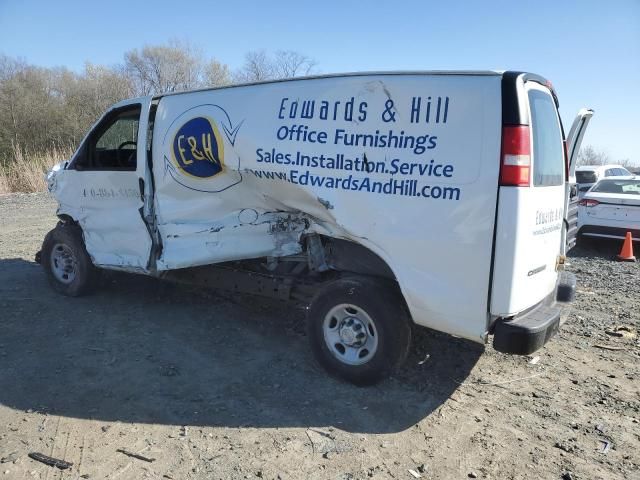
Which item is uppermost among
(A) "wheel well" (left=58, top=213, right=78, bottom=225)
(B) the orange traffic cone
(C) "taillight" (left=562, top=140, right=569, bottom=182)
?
(C) "taillight" (left=562, top=140, right=569, bottom=182)

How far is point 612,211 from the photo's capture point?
9219mm

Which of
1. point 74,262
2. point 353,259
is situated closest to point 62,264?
point 74,262

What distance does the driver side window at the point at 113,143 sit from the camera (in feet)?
18.1

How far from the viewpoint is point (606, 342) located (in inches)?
194

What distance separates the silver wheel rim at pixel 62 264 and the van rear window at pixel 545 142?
5.25m

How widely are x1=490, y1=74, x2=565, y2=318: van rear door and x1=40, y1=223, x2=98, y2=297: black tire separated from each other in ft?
15.3

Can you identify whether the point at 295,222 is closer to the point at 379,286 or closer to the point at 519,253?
the point at 379,286

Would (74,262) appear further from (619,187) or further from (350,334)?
(619,187)

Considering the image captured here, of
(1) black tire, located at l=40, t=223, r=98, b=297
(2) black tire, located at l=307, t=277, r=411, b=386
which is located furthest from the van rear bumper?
(1) black tire, located at l=40, t=223, r=98, b=297

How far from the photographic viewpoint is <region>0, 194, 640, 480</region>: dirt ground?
2992 mm

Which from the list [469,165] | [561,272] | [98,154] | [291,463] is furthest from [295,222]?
[98,154]

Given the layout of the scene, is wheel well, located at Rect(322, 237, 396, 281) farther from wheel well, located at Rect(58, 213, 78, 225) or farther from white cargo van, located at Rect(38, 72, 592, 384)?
wheel well, located at Rect(58, 213, 78, 225)

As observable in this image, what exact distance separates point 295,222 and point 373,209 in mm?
904

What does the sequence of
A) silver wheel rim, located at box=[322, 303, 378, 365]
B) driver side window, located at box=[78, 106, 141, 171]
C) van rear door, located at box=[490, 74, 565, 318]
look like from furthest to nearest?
driver side window, located at box=[78, 106, 141, 171] → silver wheel rim, located at box=[322, 303, 378, 365] → van rear door, located at box=[490, 74, 565, 318]
